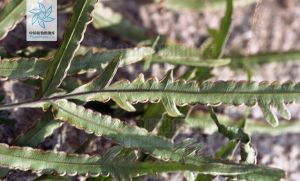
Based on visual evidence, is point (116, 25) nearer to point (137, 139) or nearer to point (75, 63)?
point (75, 63)

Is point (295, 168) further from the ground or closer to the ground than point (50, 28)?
closer to the ground

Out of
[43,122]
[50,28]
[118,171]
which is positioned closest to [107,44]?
[50,28]

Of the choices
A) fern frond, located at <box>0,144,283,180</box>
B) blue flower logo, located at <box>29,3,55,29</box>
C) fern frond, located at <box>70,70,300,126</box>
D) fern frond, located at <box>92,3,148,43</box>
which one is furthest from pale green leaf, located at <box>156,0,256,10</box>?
fern frond, located at <box>0,144,283,180</box>

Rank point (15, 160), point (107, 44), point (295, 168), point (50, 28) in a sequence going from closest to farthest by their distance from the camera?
point (15, 160), point (50, 28), point (107, 44), point (295, 168)

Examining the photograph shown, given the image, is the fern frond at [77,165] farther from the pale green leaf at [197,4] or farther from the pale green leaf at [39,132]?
the pale green leaf at [197,4]

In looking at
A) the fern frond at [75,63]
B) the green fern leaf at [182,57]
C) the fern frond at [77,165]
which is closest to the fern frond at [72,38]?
the fern frond at [75,63]

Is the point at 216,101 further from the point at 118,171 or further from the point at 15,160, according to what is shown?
the point at 15,160
